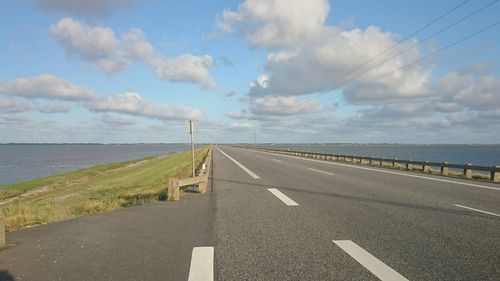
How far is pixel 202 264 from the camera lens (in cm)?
611

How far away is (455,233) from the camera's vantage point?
7910 millimetres

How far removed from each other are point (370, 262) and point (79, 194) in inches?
967

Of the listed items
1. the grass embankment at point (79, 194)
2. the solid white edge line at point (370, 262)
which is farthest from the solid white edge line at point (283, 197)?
the solid white edge line at point (370, 262)

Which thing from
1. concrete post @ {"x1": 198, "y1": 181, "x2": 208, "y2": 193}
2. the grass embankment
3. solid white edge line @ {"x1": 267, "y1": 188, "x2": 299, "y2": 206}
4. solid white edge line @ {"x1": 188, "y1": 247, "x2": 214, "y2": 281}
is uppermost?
concrete post @ {"x1": 198, "y1": 181, "x2": 208, "y2": 193}

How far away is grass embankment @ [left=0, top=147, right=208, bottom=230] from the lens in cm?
1354

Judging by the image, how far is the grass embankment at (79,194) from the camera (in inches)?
533

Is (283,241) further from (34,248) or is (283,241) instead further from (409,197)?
(409,197)

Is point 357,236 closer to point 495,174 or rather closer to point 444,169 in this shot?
point 495,174

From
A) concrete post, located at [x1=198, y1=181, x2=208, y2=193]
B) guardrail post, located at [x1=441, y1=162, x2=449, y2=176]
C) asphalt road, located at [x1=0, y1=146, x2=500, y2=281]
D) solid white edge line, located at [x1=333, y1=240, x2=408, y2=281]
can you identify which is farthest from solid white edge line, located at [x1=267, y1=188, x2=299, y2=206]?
guardrail post, located at [x1=441, y1=162, x2=449, y2=176]

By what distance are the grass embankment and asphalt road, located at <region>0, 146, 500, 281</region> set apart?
254cm

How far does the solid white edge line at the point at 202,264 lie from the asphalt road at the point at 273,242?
0.05ft

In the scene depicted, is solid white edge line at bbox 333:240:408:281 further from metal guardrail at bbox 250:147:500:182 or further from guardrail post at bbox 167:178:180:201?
metal guardrail at bbox 250:147:500:182

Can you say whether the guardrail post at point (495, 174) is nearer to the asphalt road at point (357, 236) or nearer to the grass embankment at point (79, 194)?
the asphalt road at point (357, 236)

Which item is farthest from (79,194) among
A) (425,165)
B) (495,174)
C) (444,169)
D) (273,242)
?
(495,174)
